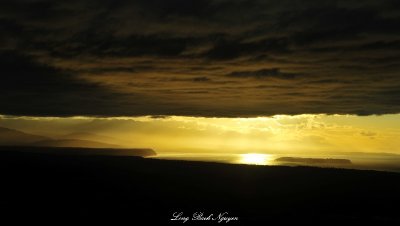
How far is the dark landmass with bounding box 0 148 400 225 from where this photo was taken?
24828mm

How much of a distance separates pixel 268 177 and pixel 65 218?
29857 mm

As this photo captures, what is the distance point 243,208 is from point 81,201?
10.7 meters

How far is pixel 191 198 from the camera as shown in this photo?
1278 inches

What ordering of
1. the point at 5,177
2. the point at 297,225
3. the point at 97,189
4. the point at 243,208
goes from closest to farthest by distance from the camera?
1. the point at 297,225
2. the point at 243,208
3. the point at 97,189
4. the point at 5,177

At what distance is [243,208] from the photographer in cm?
2870

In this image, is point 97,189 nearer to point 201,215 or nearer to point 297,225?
point 201,215

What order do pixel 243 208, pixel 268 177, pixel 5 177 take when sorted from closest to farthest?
pixel 243 208, pixel 5 177, pixel 268 177

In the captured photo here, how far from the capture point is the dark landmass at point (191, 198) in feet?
81.5

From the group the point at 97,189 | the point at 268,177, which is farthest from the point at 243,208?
the point at 268,177

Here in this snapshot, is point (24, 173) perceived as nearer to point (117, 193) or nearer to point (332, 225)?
point (117, 193)

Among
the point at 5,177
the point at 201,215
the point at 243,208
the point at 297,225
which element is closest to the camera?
the point at 297,225

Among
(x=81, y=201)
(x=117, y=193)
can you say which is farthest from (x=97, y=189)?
(x=81, y=201)

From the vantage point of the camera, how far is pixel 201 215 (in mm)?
25359

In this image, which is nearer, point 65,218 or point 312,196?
point 65,218
